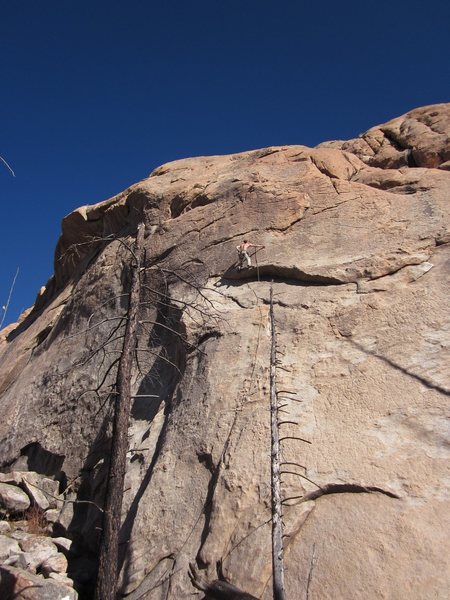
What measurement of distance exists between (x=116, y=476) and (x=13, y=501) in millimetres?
4929

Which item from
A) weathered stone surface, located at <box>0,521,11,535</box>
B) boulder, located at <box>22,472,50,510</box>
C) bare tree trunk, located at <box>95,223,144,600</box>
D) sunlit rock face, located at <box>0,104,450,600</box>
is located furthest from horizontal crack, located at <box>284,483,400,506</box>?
weathered stone surface, located at <box>0,521,11,535</box>

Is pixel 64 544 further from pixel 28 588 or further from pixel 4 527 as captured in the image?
pixel 28 588

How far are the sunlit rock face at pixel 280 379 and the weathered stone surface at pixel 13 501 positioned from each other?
3.72 ft

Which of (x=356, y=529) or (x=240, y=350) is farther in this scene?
(x=240, y=350)

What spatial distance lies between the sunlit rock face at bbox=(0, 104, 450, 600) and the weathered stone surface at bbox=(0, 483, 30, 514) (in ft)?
3.72

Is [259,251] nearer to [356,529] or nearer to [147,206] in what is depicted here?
[147,206]

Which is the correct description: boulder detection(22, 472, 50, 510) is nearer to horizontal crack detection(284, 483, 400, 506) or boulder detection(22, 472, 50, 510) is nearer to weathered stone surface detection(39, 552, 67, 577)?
weathered stone surface detection(39, 552, 67, 577)

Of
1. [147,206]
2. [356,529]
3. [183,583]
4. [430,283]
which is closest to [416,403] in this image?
[356,529]

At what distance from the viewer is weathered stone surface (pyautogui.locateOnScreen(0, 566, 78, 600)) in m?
7.66

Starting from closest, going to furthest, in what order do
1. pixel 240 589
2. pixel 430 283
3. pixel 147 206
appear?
1. pixel 240 589
2. pixel 430 283
3. pixel 147 206

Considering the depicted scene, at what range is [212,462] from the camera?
28.9 ft

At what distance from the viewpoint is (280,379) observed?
9508 millimetres

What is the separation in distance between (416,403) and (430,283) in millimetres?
2903

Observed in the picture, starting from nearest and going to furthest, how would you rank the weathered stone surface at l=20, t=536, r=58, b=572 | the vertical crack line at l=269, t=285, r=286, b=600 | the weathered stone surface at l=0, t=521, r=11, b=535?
the vertical crack line at l=269, t=285, r=286, b=600 < the weathered stone surface at l=20, t=536, r=58, b=572 < the weathered stone surface at l=0, t=521, r=11, b=535
